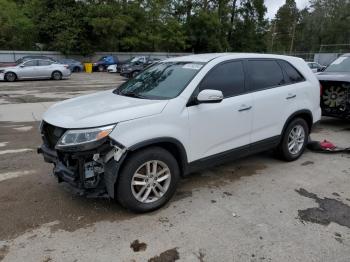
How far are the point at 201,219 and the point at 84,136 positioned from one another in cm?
154

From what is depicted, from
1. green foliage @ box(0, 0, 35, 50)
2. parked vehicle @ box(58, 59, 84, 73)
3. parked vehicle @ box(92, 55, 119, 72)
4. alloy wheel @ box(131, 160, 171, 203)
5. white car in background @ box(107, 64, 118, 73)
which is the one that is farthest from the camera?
green foliage @ box(0, 0, 35, 50)

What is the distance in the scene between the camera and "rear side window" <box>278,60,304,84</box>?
216 inches

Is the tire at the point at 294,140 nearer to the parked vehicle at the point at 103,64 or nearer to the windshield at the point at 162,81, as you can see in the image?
the windshield at the point at 162,81

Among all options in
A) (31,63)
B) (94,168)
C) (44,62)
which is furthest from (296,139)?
(44,62)

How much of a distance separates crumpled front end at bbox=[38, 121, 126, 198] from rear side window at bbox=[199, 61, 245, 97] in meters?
1.42

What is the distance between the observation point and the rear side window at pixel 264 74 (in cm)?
496

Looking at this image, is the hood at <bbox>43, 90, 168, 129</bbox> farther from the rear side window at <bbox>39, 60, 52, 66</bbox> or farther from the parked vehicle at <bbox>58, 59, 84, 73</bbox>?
the parked vehicle at <bbox>58, 59, 84, 73</bbox>

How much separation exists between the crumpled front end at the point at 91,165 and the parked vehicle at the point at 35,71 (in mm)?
18718

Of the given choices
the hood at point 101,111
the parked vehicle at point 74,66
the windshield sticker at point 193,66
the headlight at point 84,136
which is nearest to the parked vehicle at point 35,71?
the parked vehicle at point 74,66

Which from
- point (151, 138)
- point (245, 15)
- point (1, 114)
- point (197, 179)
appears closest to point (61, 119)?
point (151, 138)

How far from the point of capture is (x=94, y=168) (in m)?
3.69

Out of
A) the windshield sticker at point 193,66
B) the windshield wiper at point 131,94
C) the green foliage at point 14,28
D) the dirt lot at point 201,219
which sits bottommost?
the dirt lot at point 201,219

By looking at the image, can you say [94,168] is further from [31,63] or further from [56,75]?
[56,75]

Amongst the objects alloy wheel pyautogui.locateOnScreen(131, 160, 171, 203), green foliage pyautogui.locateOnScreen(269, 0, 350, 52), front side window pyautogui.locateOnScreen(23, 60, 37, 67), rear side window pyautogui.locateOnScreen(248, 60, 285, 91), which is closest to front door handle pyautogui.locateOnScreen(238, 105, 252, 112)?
rear side window pyautogui.locateOnScreen(248, 60, 285, 91)
